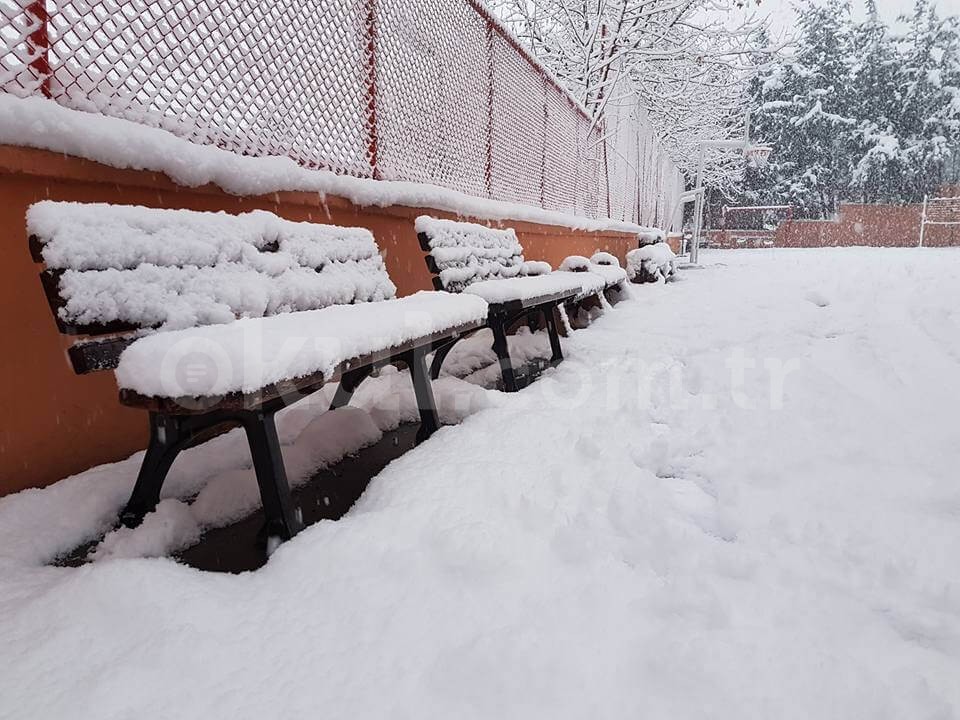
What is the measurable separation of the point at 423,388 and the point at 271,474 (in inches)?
35.4

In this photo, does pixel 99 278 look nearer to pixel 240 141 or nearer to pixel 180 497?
pixel 180 497

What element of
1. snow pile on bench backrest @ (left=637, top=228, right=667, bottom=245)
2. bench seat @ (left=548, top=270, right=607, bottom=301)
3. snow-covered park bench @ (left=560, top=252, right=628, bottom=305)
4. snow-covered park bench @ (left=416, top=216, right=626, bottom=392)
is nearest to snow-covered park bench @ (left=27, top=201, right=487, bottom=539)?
snow-covered park bench @ (left=416, top=216, right=626, bottom=392)

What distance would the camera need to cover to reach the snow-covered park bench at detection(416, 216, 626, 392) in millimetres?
3137

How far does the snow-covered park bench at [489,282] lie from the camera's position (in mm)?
3137

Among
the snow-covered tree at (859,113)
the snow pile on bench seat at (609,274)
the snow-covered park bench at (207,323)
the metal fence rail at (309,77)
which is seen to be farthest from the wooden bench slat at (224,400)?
the snow-covered tree at (859,113)

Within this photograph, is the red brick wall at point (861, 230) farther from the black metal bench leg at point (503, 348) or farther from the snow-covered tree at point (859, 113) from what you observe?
the black metal bench leg at point (503, 348)

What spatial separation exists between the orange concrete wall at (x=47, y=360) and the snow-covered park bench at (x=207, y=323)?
30cm

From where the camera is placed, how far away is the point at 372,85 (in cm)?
369

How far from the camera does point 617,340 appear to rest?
15.4 feet

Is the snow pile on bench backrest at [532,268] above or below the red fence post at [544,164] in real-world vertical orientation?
below

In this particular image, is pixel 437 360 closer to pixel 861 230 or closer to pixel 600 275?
pixel 600 275

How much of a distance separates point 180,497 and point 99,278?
32.9 inches

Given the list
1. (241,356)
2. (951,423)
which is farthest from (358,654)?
(951,423)

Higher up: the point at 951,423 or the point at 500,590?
the point at 500,590
